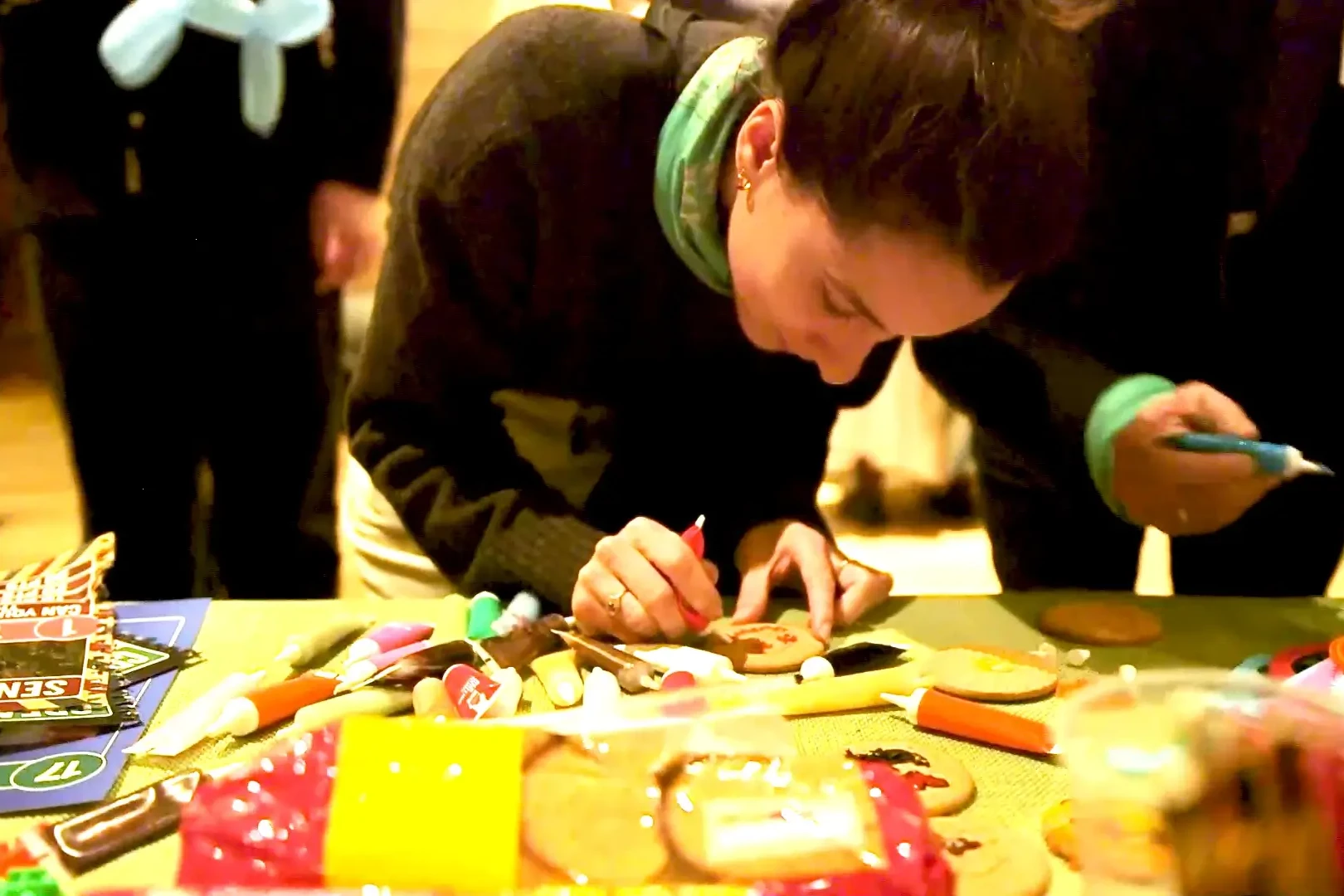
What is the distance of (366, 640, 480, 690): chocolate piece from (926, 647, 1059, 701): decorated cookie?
0.25m

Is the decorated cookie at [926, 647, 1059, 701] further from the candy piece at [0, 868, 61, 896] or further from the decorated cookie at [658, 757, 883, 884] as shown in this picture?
the candy piece at [0, 868, 61, 896]

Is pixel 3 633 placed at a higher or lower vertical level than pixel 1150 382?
lower

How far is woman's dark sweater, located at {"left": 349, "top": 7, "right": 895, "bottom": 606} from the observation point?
0.73 m

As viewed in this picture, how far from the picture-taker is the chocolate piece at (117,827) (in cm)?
47

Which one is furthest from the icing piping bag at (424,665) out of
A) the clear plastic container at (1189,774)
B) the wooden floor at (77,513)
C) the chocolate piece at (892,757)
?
the wooden floor at (77,513)

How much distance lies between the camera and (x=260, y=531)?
108 cm

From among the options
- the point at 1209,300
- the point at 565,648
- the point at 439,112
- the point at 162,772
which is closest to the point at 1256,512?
the point at 1209,300

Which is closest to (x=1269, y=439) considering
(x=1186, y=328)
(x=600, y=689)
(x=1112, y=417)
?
(x=1186, y=328)

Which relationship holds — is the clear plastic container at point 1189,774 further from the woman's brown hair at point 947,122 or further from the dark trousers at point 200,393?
the dark trousers at point 200,393

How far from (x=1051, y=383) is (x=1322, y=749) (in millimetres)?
438

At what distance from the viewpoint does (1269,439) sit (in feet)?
2.90

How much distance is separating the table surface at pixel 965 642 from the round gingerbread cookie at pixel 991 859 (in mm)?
10

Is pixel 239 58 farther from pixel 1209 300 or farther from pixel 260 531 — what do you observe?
pixel 1209 300

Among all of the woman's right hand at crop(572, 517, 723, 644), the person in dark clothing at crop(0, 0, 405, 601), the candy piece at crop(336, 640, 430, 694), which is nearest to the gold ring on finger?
the woman's right hand at crop(572, 517, 723, 644)
